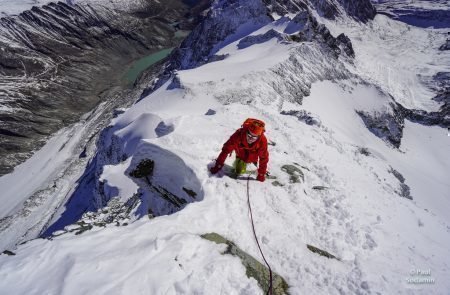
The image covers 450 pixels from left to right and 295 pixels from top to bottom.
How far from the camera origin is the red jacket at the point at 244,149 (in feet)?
41.2

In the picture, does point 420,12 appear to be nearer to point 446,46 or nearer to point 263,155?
point 446,46

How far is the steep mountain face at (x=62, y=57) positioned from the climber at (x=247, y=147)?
93635mm

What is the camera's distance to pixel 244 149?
12695mm

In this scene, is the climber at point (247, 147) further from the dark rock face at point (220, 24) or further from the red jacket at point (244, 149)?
the dark rock face at point (220, 24)

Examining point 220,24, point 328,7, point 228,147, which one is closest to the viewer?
point 228,147

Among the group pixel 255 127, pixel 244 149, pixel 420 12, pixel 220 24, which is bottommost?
pixel 420 12

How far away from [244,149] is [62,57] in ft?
513

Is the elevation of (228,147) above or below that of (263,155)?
above

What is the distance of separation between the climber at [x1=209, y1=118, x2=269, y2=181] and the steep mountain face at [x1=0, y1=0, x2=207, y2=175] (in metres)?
93.6

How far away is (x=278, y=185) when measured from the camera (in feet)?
42.7

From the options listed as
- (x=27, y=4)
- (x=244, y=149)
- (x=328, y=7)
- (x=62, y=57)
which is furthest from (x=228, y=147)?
(x=27, y=4)

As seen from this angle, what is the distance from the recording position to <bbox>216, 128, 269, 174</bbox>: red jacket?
41.2 feet

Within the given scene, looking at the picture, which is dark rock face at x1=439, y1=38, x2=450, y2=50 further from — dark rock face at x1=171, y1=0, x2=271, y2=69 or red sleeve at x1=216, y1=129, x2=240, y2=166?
red sleeve at x1=216, y1=129, x2=240, y2=166

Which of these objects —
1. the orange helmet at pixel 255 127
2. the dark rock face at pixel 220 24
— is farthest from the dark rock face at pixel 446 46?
the orange helmet at pixel 255 127
